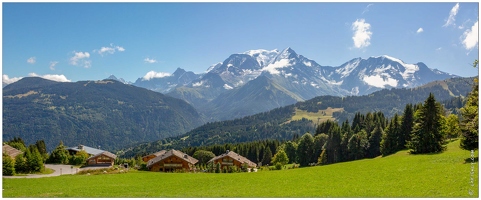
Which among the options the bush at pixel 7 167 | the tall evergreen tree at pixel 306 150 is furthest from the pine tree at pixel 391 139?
the bush at pixel 7 167

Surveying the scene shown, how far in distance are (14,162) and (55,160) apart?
33943mm

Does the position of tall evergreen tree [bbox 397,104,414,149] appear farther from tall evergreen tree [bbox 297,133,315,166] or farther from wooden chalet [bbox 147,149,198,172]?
wooden chalet [bbox 147,149,198,172]

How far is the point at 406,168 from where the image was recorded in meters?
31.2

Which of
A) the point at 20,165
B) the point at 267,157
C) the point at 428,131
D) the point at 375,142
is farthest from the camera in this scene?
the point at 267,157

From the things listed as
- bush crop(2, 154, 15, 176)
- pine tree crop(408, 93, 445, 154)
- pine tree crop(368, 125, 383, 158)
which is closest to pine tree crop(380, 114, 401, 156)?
pine tree crop(368, 125, 383, 158)

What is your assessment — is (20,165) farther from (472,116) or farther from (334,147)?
(334,147)

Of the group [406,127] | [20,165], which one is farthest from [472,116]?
[20,165]

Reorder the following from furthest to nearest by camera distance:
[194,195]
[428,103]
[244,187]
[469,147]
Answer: [428,103]
[469,147]
[244,187]
[194,195]

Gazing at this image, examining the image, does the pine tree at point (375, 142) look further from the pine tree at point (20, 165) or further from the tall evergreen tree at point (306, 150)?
the pine tree at point (20, 165)

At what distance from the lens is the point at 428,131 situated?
45.5 metres

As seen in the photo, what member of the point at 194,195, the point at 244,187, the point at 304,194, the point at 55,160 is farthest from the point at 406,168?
the point at 55,160

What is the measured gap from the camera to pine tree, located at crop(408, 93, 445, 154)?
4481cm

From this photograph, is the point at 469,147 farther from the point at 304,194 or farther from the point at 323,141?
the point at 323,141

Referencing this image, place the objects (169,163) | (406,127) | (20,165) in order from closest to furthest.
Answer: (20,165) < (406,127) < (169,163)
